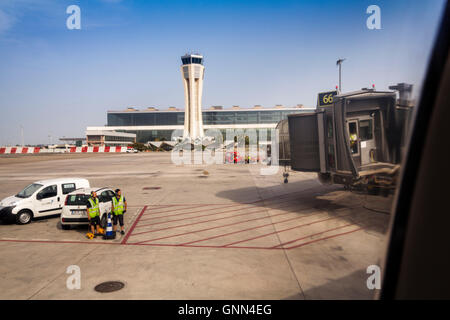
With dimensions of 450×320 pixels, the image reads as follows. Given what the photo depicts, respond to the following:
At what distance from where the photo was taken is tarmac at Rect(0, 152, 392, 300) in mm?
7832

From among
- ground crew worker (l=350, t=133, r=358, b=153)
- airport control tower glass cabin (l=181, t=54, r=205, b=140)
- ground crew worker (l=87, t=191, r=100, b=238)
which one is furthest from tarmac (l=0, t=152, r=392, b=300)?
airport control tower glass cabin (l=181, t=54, r=205, b=140)

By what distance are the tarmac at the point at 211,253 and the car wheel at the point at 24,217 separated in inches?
13.5

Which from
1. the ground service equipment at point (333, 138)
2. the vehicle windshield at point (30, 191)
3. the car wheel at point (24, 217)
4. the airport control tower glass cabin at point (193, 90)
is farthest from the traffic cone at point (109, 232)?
the airport control tower glass cabin at point (193, 90)

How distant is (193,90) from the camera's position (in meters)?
117

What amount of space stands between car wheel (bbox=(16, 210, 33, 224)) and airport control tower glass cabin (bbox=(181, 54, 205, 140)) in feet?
335

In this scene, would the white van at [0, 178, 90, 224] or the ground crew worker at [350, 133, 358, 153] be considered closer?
the ground crew worker at [350, 133, 358, 153]

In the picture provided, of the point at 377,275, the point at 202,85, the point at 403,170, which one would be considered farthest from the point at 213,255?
the point at 202,85

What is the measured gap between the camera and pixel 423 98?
2053mm

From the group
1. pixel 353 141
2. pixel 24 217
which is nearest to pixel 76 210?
pixel 24 217

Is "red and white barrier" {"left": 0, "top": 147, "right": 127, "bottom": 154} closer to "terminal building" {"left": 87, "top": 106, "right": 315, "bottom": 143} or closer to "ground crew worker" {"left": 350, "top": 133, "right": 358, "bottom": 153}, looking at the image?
"terminal building" {"left": 87, "top": 106, "right": 315, "bottom": 143}

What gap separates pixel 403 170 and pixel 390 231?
1.51ft

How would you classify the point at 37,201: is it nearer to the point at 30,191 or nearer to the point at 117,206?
the point at 30,191

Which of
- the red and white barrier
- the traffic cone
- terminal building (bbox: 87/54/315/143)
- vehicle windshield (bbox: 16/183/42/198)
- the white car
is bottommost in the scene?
the traffic cone
